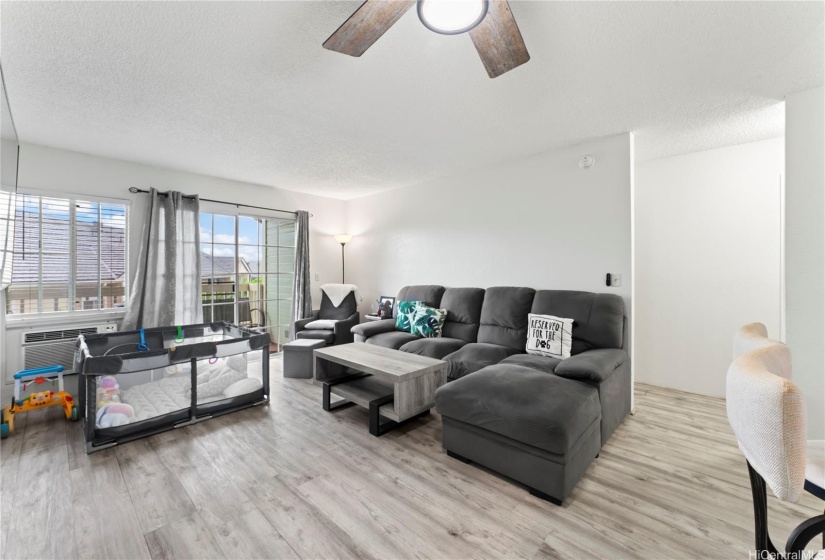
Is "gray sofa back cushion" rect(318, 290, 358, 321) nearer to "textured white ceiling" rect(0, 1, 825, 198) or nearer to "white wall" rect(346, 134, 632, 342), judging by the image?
"white wall" rect(346, 134, 632, 342)

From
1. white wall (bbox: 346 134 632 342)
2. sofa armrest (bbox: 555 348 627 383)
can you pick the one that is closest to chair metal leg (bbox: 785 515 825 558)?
sofa armrest (bbox: 555 348 627 383)

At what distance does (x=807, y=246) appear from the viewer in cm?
218

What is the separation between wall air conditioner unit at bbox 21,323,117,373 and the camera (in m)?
3.08

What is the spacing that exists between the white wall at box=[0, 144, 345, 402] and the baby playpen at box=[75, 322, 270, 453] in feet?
2.52

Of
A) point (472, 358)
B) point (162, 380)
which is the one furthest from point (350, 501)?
point (162, 380)

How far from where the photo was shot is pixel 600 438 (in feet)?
7.44

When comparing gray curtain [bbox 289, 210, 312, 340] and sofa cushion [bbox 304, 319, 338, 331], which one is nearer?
sofa cushion [bbox 304, 319, 338, 331]

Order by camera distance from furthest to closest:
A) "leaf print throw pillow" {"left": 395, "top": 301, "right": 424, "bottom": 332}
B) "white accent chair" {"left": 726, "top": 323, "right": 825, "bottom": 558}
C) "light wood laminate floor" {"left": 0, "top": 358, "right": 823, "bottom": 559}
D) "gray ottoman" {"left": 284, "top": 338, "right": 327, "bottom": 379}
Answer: "leaf print throw pillow" {"left": 395, "top": 301, "right": 424, "bottom": 332}
"gray ottoman" {"left": 284, "top": 338, "right": 327, "bottom": 379}
"light wood laminate floor" {"left": 0, "top": 358, "right": 823, "bottom": 559}
"white accent chair" {"left": 726, "top": 323, "right": 825, "bottom": 558}

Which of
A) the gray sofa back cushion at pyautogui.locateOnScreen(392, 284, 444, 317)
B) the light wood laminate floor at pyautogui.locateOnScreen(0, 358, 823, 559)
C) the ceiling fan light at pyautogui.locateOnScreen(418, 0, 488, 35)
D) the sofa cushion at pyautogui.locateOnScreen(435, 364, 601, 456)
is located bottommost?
the light wood laminate floor at pyautogui.locateOnScreen(0, 358, 823, 559)

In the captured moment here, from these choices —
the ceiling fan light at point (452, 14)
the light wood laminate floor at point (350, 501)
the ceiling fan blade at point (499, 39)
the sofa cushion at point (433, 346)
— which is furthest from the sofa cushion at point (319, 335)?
the ceiling fan light at point (452, 14)

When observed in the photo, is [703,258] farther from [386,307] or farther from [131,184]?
[131,184]

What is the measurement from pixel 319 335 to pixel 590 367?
120 inches

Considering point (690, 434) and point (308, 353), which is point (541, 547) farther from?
point (308, 353)

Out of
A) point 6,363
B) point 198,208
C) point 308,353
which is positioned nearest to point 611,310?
point 308,353
